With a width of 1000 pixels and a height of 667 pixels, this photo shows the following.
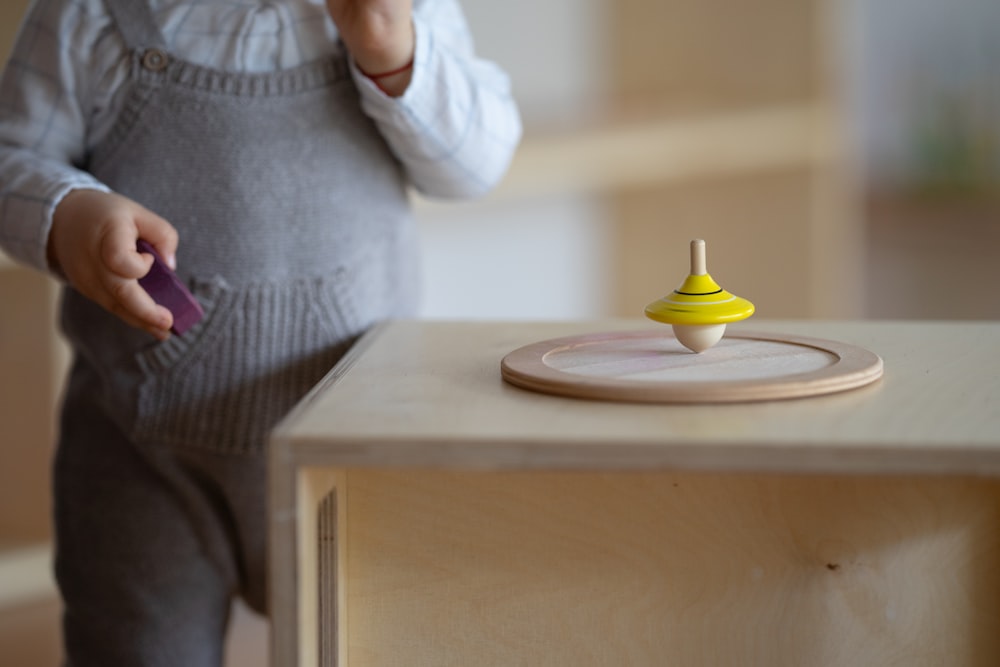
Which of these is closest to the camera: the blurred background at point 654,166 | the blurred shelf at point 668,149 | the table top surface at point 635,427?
the table top surface at point 635,427

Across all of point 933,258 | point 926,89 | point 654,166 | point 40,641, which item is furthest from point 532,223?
point 926,89

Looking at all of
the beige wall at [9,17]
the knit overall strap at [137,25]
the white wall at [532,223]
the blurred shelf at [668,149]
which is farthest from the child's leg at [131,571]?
the white wall at [532,223]

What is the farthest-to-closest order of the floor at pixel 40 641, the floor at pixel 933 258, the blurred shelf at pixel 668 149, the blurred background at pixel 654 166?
the floor at pixel 933 258 < the blurred background at pixel 654 166 < the blurred shelf at pixel 668 149 < the floor at pixel 40 641

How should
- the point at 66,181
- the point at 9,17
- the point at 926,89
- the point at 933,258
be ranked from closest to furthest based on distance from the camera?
the point at 66,181, the point at 9,17, the point at 933,258, the point at 926,89

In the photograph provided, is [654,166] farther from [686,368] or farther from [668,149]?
[686,368]

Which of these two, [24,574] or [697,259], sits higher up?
[697,259]

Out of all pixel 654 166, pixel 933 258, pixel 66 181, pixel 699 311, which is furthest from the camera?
pixel 933 258

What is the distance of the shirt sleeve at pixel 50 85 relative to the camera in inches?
29.6

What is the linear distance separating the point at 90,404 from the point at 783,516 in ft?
1.58

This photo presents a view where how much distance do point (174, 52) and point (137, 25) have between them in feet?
0.09

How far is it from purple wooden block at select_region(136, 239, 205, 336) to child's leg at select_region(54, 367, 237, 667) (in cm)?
17

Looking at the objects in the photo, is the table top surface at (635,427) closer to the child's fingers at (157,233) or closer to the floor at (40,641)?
the child's fingers at (157,233)

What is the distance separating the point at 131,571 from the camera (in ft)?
2.58

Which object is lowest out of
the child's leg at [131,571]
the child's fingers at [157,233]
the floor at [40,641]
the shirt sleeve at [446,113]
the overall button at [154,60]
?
the floor at [40,641]
